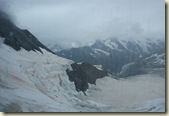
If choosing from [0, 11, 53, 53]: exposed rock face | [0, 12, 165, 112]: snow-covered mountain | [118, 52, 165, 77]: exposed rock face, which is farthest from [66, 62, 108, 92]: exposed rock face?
[0, 11, 53, 53]: exposed rock face

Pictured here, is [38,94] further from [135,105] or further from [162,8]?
[162,8]

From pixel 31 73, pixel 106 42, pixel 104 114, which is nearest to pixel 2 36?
pixel 31 73

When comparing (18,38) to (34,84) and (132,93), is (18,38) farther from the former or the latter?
(132,93)

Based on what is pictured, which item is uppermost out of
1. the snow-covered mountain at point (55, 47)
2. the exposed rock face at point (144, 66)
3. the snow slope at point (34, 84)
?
the snow-covered mountain at point (55, 47)

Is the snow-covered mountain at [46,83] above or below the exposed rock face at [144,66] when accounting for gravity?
below

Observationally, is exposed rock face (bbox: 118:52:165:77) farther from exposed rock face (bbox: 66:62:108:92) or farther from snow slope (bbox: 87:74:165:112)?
exposed rock face (bbox: 66:62:108:92)

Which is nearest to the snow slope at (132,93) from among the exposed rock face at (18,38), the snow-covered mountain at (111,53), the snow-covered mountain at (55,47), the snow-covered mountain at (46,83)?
the snow-covered mountain at (46,83)

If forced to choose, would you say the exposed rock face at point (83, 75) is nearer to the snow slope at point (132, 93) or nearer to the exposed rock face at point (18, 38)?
the snow slope at point (132, 93)
